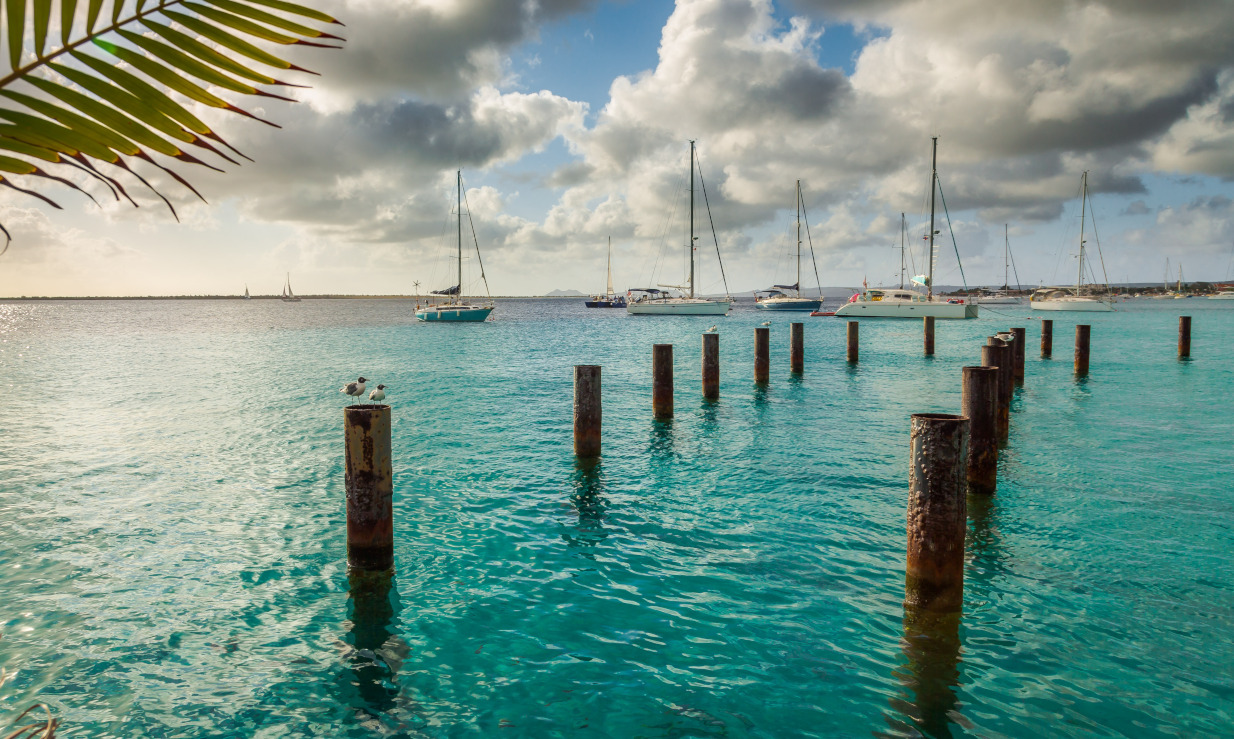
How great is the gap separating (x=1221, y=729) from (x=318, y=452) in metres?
13.3

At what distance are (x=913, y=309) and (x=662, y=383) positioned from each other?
Answer: 1878 inches

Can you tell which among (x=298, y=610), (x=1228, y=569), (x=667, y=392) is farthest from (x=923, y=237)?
(x=298, y=610)

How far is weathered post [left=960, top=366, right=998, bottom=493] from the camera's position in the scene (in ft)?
30.5

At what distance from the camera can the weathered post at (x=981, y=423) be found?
930 cm

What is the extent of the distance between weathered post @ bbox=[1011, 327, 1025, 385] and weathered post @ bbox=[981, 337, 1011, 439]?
6.82m

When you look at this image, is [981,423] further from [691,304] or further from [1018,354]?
[691,304]

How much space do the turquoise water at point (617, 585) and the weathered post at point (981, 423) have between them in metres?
0.46

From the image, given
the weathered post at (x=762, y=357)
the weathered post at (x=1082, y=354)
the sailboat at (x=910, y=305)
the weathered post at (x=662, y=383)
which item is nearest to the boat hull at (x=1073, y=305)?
the sailboat at (x=910, y=305)

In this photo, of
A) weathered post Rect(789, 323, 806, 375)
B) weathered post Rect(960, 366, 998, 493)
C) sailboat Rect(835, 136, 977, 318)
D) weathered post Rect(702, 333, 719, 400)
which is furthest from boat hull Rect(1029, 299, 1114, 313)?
weathered post Rect(960, 366, 998, 493)

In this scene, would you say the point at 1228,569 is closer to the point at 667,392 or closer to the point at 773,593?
the point at 773,593

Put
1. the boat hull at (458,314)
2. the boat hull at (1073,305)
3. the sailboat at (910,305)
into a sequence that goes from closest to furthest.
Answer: the sailboat at (910,305) → the boat hull at (458,314) → the boat hull at (1073,305)

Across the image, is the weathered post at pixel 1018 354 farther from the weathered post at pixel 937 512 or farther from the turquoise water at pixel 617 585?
the weathered post at pixel 937 512

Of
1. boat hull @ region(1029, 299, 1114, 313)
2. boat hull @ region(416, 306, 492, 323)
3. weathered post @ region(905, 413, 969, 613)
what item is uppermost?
boat hull @ region(1029, 299, 1114, 313)

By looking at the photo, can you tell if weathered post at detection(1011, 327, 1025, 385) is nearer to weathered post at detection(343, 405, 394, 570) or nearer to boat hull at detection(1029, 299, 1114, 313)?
weathered post at detection(343, 405, 394, 570)
